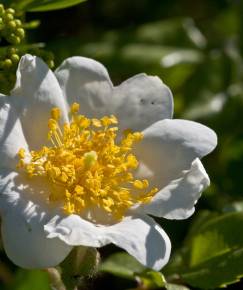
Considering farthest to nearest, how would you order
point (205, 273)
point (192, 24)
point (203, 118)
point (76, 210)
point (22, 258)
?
point (192, 24) → point (203, 118) → point (205, 273) → point (76, 210) → point (22, 258)

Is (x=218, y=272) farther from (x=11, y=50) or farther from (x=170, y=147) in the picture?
(x=11, y=50)

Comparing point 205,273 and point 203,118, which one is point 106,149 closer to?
point 205,273

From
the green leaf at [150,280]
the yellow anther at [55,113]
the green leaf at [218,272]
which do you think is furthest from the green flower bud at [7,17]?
the green leaf at [218,272]

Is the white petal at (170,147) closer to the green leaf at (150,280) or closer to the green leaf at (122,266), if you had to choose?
the green leaf at (150,280)

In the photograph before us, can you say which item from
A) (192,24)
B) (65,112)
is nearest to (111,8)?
(192,24)

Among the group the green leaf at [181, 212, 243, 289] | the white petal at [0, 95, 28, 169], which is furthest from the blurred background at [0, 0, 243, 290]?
the white petal at [0, 95, 28, 169]

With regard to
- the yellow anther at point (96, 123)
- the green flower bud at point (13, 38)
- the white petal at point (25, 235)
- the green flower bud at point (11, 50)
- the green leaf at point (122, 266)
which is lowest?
the green leaf at point (122, 266)

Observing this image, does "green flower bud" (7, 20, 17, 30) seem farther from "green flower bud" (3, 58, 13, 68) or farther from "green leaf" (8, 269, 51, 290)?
"green leaf" (8, 269, 51, 290)

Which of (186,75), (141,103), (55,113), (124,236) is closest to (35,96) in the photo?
(55,113)
